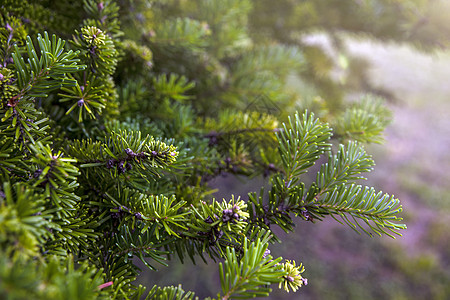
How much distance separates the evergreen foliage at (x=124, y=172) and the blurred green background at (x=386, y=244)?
0.88m

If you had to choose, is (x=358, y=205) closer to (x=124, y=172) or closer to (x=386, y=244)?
(x=124, y=172)

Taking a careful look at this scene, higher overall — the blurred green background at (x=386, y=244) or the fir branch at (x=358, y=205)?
the blurred green background at (x=386, y=244)

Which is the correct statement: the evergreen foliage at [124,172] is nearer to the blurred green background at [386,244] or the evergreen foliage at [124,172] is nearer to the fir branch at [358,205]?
the fir branch at [358,205]

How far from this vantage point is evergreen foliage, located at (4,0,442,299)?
0.32 m

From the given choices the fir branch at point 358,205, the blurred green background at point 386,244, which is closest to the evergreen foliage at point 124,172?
the fir branch at point 358,205

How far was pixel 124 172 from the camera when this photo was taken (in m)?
0.39

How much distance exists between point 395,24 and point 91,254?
1.23m

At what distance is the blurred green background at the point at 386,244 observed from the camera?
106 inches

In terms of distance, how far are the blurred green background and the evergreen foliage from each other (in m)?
0.88

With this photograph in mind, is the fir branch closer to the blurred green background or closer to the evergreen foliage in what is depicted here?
the evergreen foliage

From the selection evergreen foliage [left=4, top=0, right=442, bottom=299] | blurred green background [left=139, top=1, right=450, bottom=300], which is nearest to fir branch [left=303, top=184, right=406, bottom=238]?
evergreen foliage [left=4, top=0, right=442, bottom=299]

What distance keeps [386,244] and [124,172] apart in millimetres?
4032

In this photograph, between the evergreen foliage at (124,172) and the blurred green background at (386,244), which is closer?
the evergreen foliage at (124,172)

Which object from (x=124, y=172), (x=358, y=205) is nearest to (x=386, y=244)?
(x=358, y=205)
